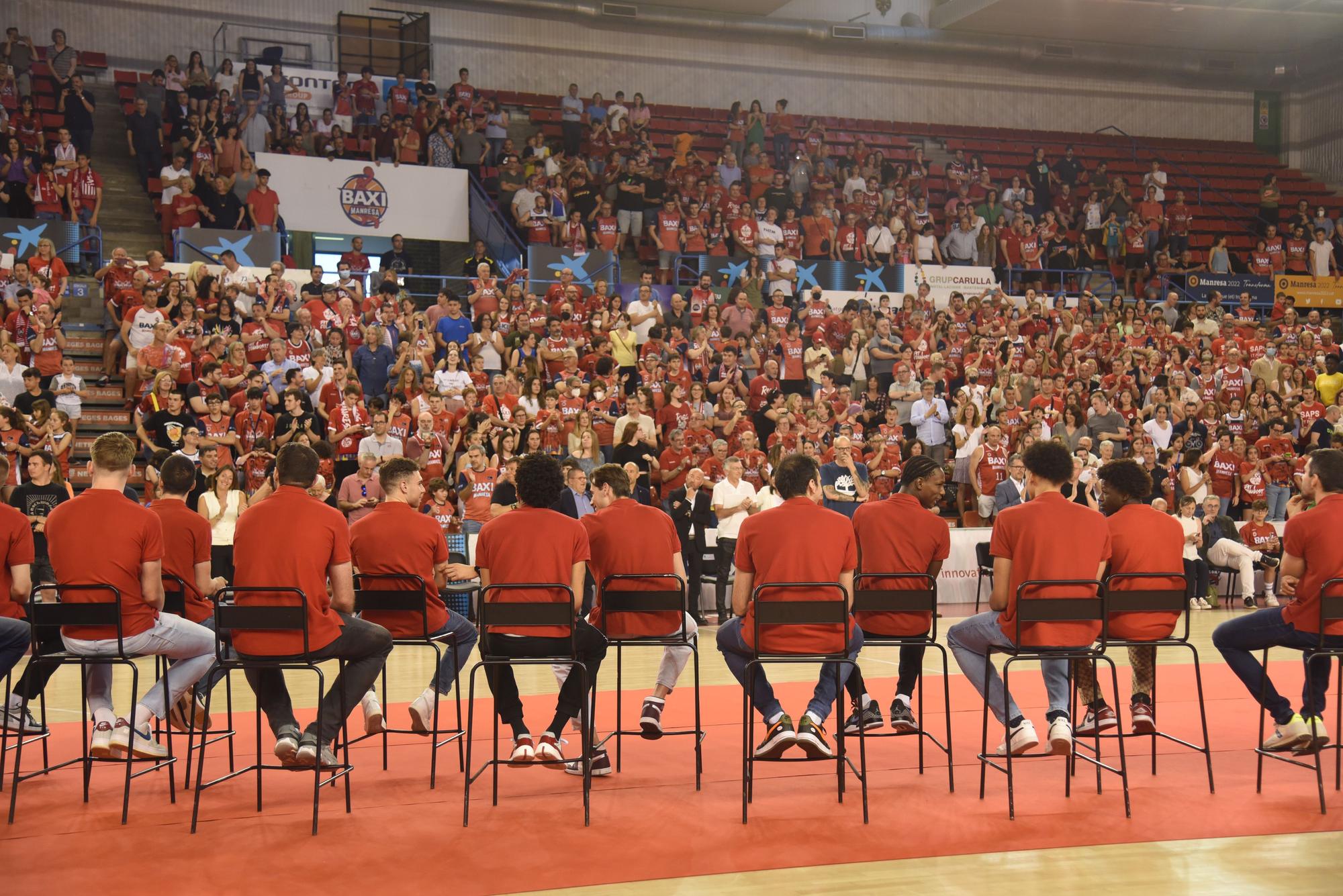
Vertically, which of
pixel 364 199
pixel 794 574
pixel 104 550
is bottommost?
pixel 794 574

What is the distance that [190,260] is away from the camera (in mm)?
16000

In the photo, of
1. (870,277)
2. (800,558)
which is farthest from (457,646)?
(870,277)

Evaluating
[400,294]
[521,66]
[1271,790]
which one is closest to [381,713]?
[1271,790]

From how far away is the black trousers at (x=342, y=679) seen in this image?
5.69 metres

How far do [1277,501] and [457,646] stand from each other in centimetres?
1248

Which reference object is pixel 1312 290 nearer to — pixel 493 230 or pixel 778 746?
pixel 493 230

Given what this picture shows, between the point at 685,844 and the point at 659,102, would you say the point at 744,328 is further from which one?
the point at 685,844

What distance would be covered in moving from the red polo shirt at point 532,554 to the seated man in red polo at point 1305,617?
323 cm

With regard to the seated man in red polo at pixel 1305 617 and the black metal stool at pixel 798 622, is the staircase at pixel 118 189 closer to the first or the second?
the black metal stool at pixel 798 622

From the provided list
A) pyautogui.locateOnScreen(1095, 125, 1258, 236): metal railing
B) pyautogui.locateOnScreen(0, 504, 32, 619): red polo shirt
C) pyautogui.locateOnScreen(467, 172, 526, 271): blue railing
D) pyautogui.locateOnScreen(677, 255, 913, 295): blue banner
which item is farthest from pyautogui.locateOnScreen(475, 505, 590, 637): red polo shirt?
pyautogui.locateOnScreen(1095, 125, 1258, 236): metal railing

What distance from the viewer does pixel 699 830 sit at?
5.27 meters

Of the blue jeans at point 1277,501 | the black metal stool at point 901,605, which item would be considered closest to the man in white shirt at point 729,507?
the black metal stool at point 901,605

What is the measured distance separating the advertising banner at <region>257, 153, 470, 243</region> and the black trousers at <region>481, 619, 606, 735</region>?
13.5 meters

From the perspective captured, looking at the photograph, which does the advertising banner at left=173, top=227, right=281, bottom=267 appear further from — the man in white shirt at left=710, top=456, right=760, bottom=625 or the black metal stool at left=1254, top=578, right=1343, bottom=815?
the black metal stool at left=1254, top=578, right=1343, bottom=815
